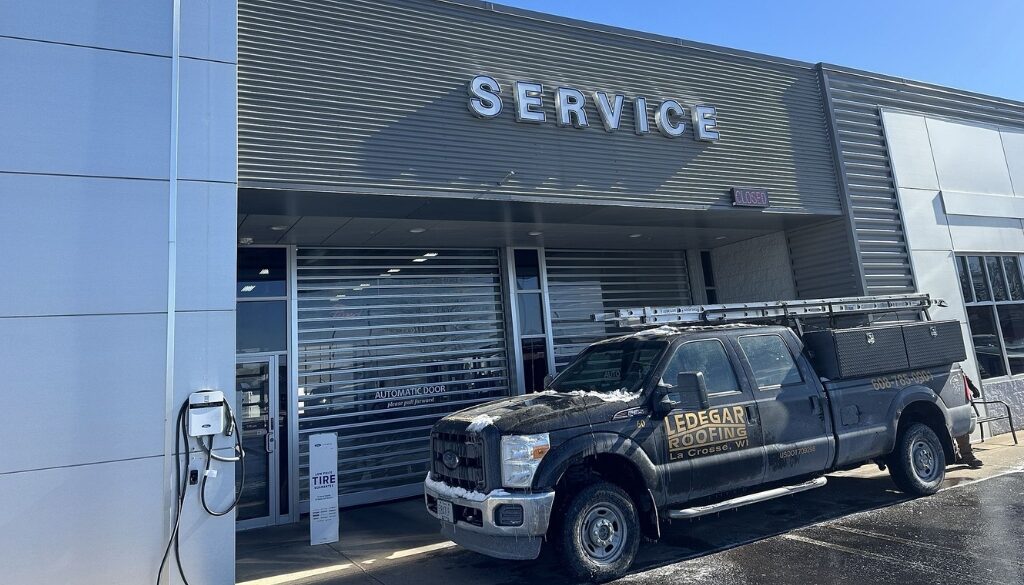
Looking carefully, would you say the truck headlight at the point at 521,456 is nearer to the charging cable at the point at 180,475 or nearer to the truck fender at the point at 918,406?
the charging cable at the point at 180,475

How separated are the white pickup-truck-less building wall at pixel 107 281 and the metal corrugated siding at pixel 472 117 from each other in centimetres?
87

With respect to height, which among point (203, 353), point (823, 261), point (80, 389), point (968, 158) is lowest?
point (80, 389)

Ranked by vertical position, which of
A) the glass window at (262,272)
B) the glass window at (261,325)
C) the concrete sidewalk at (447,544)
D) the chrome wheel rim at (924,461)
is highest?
the glass window at (262,272)

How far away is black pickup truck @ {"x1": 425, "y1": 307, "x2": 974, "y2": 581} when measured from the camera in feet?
16.9

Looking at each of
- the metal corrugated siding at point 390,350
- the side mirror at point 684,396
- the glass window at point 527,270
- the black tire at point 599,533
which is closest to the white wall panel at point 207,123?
the metal corrugated siding at point 390,350

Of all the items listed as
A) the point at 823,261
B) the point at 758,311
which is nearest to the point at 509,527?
the point at 758,311

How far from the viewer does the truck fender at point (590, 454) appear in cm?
507

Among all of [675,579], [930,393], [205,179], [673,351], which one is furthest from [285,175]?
[930,393]

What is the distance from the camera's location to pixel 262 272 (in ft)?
30.1

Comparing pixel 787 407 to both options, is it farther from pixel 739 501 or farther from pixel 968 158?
pixel 968 158

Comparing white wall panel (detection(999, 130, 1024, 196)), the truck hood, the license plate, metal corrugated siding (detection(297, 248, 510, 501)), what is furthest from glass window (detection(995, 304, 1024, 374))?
the license plate

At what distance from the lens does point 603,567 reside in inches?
205

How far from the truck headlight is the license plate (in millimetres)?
666

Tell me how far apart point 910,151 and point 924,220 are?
135 centimetres
